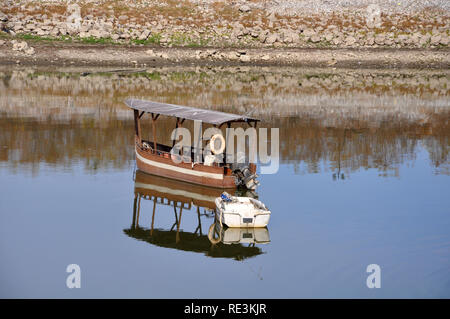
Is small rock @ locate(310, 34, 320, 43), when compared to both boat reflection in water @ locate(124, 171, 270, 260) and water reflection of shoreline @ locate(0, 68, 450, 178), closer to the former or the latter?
water reflection of shoreline @ locate(0, 68, 450, 178)

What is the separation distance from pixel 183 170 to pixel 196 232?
790cm

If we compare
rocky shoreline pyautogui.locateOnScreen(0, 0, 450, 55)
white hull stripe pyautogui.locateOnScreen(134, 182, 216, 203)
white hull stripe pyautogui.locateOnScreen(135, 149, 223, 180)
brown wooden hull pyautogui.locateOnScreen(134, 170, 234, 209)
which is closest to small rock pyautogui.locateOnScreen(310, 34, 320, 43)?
rocky shoreline pyautogui.locateOnScreen(0, 0, 450, 55)

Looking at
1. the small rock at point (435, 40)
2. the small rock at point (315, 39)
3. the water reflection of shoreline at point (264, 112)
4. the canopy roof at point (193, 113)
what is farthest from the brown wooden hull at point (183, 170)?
the small rock at point (435, 40)

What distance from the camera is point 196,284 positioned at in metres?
22.8

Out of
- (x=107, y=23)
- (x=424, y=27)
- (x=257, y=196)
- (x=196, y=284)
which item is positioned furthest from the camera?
(x=424, y=27)

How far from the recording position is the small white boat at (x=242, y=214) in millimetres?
28328

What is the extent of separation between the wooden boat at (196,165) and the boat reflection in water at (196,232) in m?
0.62

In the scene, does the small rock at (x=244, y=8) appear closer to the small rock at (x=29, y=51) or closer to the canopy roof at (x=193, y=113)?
the small rock at (x=29, y=51)

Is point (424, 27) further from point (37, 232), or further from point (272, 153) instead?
point (37, 232)

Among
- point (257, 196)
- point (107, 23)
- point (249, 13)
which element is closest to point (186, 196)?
point (257, 196)

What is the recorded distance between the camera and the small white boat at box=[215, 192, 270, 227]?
28328mm

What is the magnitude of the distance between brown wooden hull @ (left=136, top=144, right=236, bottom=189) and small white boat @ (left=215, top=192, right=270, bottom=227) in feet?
17.8
